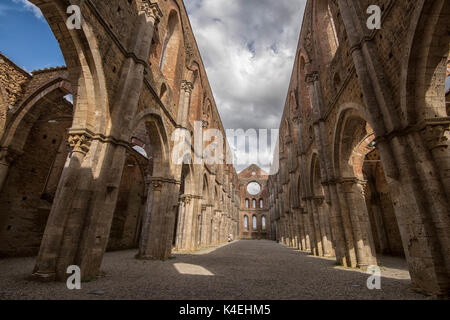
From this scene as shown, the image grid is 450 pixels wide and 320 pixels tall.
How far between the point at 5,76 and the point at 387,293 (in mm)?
16716

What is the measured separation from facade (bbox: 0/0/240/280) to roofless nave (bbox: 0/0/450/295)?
50 mm

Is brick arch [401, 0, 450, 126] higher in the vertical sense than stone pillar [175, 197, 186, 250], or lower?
higher

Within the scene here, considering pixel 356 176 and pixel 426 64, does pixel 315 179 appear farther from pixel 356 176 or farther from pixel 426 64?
pixel 426 64

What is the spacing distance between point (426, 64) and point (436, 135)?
1643 millimetres

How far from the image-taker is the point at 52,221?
479 centimetres

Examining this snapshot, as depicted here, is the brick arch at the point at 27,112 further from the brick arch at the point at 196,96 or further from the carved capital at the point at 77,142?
the brick arch at the point at 196,96

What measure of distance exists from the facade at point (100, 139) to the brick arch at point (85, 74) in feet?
0.09

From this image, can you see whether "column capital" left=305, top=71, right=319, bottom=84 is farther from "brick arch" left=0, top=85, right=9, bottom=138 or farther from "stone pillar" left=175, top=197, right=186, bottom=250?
"brick arch" left=0, top=85, right=9, bottom=138

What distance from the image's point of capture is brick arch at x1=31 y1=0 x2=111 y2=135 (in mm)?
5504

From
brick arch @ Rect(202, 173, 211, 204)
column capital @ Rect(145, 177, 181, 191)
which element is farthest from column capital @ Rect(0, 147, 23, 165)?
brick arch @ Rect(202, 173, 211, 204)

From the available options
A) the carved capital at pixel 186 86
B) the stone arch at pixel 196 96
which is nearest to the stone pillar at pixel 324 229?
the carved capital at pixel 186 86

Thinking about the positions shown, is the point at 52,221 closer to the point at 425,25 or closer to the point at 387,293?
the point at 387,293
